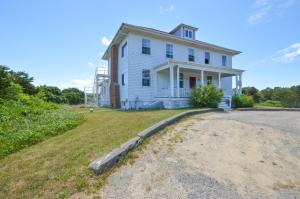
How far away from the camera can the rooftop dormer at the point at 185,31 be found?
19359 mm

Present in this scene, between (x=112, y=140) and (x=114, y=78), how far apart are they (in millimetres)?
14293

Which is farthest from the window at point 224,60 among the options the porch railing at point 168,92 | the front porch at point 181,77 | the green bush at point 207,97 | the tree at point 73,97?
the tree at point 73,97

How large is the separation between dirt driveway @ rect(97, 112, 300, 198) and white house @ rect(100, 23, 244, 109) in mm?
8531

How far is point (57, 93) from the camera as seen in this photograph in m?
36.4

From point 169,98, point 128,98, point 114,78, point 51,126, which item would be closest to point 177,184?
point 51,126

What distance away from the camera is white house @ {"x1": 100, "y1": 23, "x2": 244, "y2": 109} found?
15156 millimetres

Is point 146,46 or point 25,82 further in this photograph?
point 25,82

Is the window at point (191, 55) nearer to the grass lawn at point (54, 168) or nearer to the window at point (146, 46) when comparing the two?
the window at point (146, 46)

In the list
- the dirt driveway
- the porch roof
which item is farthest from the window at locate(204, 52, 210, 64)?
the dirt driveway

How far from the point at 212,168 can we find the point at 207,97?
9.99m

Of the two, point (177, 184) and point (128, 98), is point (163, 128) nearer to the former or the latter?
point (177, 184)

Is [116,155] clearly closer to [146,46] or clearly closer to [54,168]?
[54,168]

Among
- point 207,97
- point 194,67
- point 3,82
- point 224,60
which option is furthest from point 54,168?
point 224,60

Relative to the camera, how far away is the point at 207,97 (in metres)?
13.5
